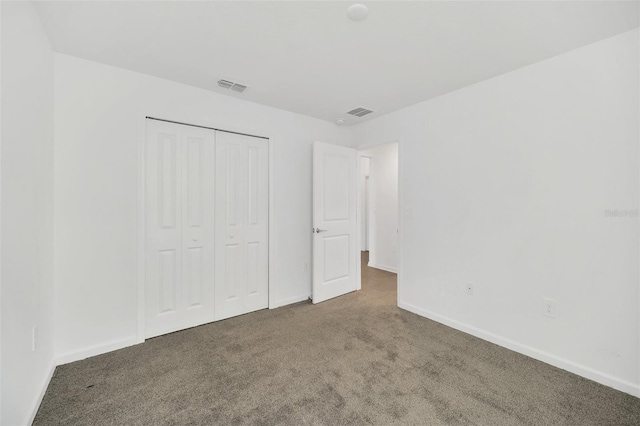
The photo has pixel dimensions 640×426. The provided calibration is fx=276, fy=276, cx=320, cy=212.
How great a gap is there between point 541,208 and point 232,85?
2926mm

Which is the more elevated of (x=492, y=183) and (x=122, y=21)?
(x=122, y=21)

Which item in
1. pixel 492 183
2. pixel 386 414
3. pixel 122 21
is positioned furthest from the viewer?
pixel 492 183

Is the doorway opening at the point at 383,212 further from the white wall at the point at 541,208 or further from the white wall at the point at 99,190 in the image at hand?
the white wall at the point at 99,190

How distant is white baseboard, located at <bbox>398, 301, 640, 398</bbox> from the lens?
6.03 ft

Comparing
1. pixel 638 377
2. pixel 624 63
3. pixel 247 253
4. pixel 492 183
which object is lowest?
pixel 638 377

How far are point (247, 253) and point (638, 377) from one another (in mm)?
3243

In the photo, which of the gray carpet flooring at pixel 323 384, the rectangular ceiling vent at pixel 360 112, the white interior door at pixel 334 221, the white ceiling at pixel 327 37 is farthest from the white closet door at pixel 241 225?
the rectangular ceiling vent at pixel 360 112

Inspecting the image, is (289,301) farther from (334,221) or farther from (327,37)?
(327,37)

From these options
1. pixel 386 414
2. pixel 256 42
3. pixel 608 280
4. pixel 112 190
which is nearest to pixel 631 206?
pixel 608 280

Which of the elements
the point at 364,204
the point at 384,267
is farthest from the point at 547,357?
the point at 364,204

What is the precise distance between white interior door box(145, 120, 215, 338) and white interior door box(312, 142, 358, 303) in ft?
4.08

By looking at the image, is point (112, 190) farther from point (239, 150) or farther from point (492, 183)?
point (492, 183)

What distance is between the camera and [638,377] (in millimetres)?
1795

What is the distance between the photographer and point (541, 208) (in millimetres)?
2215
